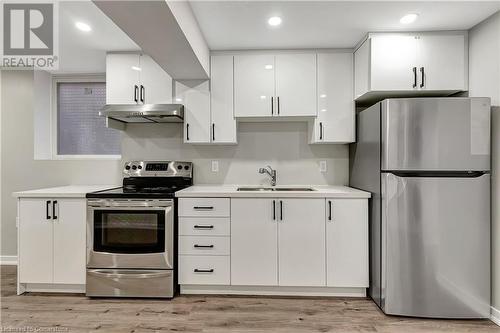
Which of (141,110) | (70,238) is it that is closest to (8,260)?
(70,238)

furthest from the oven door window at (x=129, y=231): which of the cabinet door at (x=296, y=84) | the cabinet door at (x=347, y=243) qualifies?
the cabinet door at (x=296, y=84)

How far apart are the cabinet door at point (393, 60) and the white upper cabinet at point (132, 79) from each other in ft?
6.58

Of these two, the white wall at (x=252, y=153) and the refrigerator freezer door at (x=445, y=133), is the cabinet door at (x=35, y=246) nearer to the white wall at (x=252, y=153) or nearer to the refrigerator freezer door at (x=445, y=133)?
the white wall at (x=252, y=153)

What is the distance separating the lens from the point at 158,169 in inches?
120

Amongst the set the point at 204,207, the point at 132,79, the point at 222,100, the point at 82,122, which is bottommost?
the point at 204,207

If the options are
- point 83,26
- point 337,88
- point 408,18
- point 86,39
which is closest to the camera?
point 408,18

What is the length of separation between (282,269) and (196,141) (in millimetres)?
1499

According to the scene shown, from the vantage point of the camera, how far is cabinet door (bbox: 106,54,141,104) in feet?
9.30

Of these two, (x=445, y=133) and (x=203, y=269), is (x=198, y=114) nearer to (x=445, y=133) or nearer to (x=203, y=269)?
(x=203, y=269)

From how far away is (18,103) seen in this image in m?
3.27

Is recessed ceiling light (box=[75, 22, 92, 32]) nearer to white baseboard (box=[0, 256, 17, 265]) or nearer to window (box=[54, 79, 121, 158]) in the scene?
window (box=[54, 79, 121, 158])

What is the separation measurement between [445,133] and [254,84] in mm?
1707

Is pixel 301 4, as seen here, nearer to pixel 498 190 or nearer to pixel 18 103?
pixel 498 190

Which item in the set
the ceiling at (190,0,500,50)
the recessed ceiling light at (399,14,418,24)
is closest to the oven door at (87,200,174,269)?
the ceiling at (190,0,500,50)
